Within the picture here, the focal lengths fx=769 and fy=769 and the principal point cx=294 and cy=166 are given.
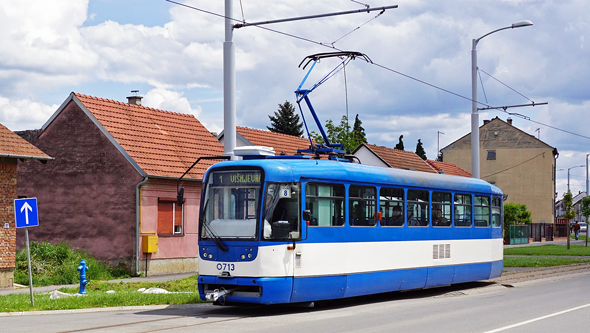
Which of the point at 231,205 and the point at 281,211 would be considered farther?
the point at 231,205

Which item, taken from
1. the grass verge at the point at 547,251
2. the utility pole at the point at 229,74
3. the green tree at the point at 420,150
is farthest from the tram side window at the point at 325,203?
the green tree at the point at 420,150

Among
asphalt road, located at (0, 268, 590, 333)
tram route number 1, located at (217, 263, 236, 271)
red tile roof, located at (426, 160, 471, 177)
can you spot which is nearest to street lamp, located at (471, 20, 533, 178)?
asphalt road, located at (0, 268, 590, 333)

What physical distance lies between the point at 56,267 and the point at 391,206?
12.0 meters

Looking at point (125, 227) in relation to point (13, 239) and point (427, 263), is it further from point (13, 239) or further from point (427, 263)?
point (427, 263)

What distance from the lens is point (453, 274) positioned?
19219 mm

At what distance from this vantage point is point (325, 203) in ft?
48.3

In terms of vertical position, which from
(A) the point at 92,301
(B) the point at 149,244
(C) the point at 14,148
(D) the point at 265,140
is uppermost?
(D) the point at 265,140

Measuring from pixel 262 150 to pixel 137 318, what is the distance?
4004mm

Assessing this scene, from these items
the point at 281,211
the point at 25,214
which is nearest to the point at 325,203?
the point at 281,211

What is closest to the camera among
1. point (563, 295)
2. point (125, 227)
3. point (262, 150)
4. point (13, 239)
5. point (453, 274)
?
point (262, 150)

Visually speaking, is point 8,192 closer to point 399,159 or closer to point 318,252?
point 318,252

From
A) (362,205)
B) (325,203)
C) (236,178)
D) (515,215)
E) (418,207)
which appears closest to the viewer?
(236,178)

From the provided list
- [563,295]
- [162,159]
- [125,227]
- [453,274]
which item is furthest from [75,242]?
[563,295]

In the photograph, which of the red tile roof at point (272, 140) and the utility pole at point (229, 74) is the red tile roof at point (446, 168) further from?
the utility pole at point (229, 74)
